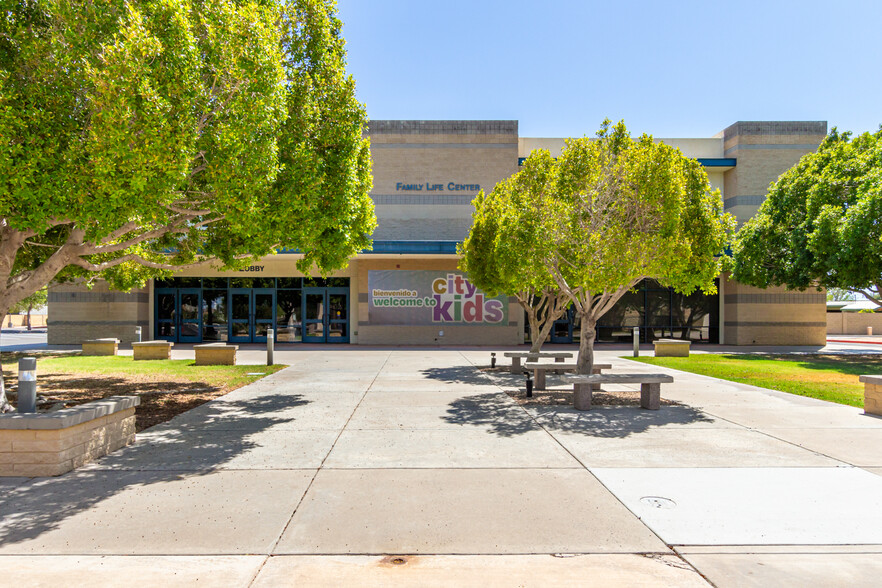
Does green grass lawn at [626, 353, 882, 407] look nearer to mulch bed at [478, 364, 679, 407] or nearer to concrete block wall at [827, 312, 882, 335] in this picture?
mulch bed at [478, 364, 679, 407]

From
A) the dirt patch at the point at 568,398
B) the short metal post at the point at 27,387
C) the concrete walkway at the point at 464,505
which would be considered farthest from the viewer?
the dirt patch at the point at 568,398

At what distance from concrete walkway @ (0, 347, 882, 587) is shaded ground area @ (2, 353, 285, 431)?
76.7 inches

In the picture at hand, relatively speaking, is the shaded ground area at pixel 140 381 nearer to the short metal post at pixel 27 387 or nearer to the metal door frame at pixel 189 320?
the short metal post at pixel 27 387

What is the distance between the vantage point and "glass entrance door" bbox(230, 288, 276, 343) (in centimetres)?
2680

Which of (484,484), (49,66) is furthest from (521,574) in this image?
(49,66)

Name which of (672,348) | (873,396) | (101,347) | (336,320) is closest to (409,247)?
(336,320)

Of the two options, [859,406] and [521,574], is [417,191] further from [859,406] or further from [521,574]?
[521,574]

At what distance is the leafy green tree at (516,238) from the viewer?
1066cm

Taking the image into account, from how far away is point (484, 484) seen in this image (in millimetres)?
5188

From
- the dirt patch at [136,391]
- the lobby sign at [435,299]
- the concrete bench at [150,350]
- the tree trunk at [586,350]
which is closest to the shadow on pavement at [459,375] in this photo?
the tree trunk at [586,350]

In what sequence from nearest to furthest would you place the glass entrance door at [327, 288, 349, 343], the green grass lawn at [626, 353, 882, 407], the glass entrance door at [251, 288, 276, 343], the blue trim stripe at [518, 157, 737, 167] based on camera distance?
the green grass lawn at [626, 353, 882, 407], the blue trim stripe at [518, 157, 737, 167], the glass entrance door at [251, 288, 276, 343], the glass entrance door at [327, 288, 349, 343]

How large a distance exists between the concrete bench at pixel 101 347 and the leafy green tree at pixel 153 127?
12859mm

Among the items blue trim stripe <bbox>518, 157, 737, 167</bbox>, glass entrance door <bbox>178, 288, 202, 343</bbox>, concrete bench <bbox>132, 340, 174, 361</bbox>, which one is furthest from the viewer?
glass entrance door <bbox>178, 288, 202, 343</bbox>

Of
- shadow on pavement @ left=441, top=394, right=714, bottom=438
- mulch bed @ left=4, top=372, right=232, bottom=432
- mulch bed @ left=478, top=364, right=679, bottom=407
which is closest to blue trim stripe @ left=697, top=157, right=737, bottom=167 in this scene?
mulch bed @ left=478, top=364, right=679, bottom=407
